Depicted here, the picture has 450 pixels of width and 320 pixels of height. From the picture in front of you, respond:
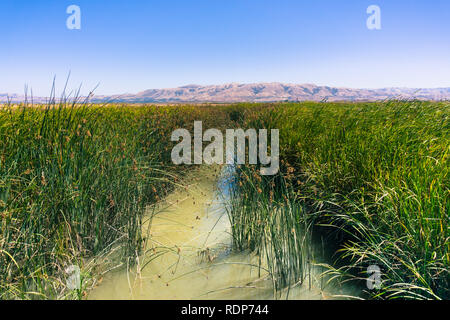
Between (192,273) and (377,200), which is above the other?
(377,200)

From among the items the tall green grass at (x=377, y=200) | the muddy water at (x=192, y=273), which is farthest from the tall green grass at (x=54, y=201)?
the tall green grass at (x=377, y=200)

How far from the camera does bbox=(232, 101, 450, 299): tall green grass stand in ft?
6.22

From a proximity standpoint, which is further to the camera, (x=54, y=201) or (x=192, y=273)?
(x=192, y=273)

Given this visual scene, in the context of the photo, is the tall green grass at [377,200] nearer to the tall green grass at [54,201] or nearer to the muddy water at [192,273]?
the muddy water at [192,273]

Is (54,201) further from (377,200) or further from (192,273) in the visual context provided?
(377,200)

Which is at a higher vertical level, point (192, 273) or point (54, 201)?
point (54, 201)

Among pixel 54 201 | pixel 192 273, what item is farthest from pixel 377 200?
pixel 54 201

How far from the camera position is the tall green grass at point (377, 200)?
190 cm

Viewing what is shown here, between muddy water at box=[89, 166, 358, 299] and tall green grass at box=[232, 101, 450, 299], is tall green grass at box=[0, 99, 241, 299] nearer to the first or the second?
muddy water at box=[89, 166, 358, 299]

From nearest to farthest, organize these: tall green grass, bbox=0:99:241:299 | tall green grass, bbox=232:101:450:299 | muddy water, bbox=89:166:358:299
→ tall green grass, bbox=232:101:450:299 → tall green grass, bbox=0:99:241:299 → muddy water, bbox=89:166:358:299

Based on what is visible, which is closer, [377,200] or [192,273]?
[377,200]

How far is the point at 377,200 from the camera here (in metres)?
2.37

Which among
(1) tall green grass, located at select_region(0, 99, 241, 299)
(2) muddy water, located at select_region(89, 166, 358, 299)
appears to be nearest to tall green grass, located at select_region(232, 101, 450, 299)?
(2) muddy water, located at select_region(89, 166, 358, 299)

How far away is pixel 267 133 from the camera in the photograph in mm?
5773
